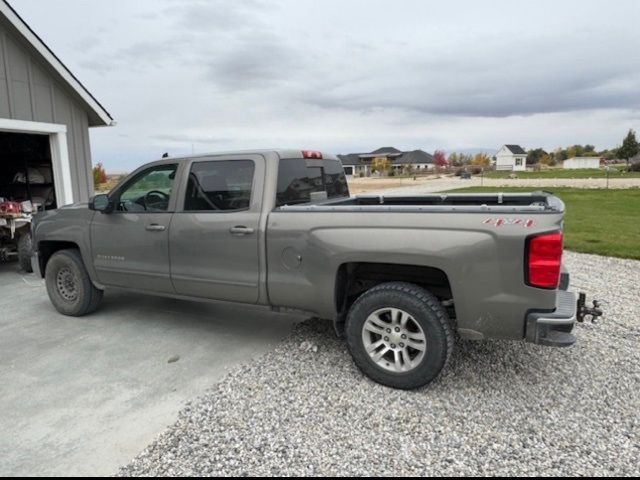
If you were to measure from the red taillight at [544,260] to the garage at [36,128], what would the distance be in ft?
26.1

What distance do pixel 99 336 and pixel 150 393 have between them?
5.21 ft

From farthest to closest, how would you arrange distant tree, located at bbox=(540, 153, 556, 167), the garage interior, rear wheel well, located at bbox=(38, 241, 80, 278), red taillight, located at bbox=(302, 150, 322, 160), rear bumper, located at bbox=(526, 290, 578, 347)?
1. distant tree, located at bbox=(540, 153, 556, 167)
2. the garage interior
3. rear wheel well, located at bbox=(38, 241, 80, 278)
4. red taillight, located at bbox=(302, 150, 322, 160)
5. rear bumper, located at bbox=(526, 290, 578, 347)

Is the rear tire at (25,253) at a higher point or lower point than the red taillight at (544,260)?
lower

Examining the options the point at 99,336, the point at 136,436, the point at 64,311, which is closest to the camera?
the point at 136,436

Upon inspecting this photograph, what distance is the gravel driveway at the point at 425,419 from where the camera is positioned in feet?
9.03

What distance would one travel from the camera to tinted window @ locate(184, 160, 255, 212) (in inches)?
168

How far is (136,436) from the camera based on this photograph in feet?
10.1

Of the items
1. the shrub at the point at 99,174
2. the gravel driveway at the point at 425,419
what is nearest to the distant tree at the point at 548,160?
the shrub at the point at 99,174

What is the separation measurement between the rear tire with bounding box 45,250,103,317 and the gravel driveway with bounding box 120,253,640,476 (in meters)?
2.51

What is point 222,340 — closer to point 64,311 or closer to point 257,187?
point 257,187

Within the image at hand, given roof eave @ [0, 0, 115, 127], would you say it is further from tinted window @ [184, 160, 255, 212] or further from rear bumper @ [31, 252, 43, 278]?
tinted window @ [184, 160, 255, 212]

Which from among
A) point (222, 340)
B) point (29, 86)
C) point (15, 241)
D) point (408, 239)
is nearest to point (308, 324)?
point (222, 340)

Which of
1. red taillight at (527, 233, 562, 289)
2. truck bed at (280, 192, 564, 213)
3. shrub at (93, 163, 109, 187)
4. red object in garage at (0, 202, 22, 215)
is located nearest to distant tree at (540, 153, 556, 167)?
shrub at (93, 163, 109, 187)

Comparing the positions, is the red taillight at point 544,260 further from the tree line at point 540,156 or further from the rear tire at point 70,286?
the tree line at point 540,156
